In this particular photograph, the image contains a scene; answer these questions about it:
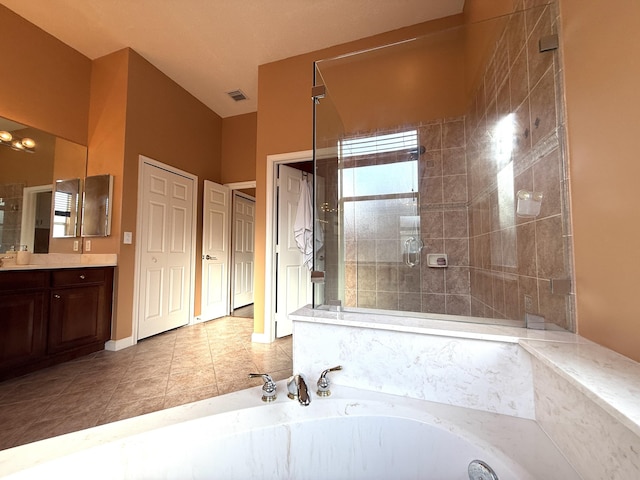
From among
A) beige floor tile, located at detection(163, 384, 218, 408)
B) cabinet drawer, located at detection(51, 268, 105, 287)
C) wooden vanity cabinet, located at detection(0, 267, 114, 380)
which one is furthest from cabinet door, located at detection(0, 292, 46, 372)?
beige floor tile, located at detection(163, 384, 218, 408)

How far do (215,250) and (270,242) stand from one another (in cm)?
139

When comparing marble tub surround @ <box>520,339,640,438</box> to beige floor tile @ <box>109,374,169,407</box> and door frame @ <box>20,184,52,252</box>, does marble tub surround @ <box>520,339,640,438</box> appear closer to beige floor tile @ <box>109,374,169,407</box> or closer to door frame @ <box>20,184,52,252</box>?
beige floor tile @ <box>109,374,169,407</box>

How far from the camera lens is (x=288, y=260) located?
2986mm

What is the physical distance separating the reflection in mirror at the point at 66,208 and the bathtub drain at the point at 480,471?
3.64 m

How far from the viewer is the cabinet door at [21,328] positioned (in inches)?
71.9

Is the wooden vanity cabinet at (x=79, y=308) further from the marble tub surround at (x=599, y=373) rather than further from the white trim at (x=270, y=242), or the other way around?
the marble tub surround at (x=599, y=373)

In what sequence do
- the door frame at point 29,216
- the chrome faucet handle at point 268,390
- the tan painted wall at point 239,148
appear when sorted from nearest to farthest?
the chrome faucet handle at point 268,390 → the door frame at point 29,216 → the tan painted wall at point 239,148

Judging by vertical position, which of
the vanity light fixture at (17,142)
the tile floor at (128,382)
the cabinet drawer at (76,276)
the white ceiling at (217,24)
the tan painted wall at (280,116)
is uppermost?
the white ceiling at (217,24)

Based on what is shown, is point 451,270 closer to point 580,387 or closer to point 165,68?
point 580,387

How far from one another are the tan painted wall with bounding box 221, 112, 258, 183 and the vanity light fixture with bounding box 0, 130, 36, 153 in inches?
79.0

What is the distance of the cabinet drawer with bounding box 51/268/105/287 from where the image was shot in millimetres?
2141

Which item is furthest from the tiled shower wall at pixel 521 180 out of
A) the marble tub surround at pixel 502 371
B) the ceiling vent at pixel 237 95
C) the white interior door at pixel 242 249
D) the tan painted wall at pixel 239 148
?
the white interior door at pixel 242 249

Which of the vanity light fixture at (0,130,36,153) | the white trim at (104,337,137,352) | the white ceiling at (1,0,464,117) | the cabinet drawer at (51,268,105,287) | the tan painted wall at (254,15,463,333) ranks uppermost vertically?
the white ceiling at (1,0,464,117)

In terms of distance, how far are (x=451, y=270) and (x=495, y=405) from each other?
4.63 feet
